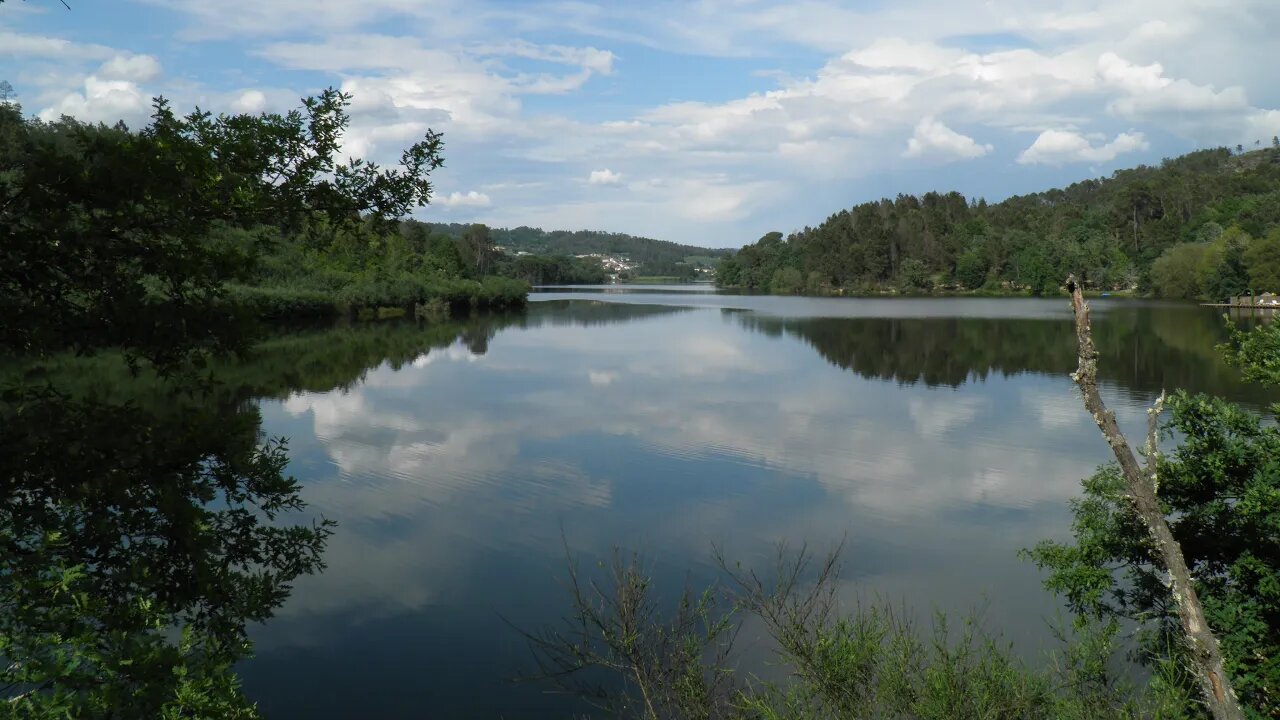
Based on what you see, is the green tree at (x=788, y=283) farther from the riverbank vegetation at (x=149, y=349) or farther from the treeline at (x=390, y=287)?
the riverbank vegetation at (x=149, y=349)

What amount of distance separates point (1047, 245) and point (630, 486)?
303 ft

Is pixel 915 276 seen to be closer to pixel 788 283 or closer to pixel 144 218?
pixel 788 283

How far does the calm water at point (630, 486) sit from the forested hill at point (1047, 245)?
4751cm

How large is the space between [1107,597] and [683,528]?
492 cm

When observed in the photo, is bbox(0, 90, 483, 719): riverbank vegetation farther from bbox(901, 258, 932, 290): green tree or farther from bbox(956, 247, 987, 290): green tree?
bbox(901, 258, 932, 290): green tree

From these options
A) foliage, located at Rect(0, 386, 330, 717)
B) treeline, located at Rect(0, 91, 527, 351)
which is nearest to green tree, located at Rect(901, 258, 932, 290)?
treeline, located at Rect(0, 91, 527, 351)

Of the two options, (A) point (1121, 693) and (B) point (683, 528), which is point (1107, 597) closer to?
(A) point (1121, 693)

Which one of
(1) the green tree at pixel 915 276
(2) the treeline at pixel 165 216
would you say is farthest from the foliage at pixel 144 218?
(1) the green tree at pixel 915 276

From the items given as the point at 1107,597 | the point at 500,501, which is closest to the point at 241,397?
the point at 500,501

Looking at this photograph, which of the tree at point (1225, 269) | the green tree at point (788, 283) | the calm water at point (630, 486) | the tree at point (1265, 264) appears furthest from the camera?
the green tree at point (788, 283)

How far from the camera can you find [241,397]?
72.8 ft

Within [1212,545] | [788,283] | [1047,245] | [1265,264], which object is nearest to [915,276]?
[1047,245]

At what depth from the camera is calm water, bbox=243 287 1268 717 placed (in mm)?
8148

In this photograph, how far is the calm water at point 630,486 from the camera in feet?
26.7
